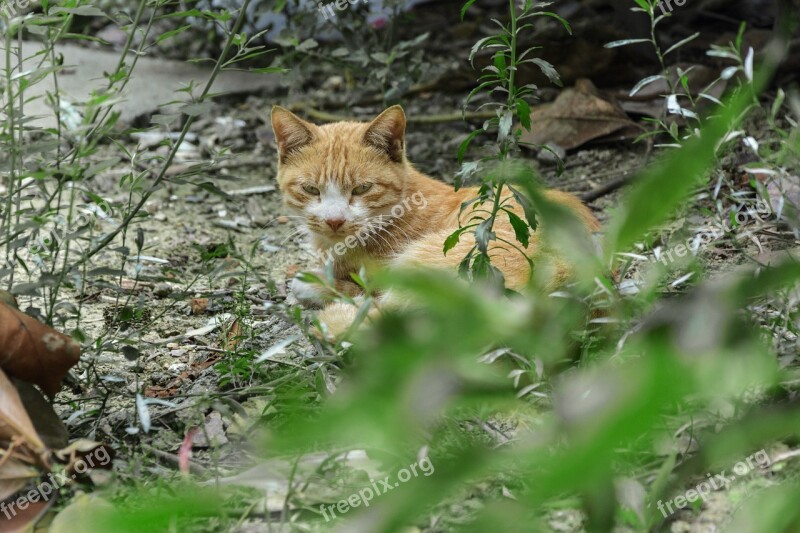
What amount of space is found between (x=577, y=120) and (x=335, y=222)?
1803 mm

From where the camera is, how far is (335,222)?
381 cm

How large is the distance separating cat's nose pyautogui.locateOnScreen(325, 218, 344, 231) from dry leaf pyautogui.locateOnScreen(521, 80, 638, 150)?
4.80ft

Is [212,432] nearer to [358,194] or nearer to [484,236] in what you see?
[484,236]

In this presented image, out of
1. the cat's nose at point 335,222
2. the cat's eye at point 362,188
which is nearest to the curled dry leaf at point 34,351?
the cat's nose at point 335,222

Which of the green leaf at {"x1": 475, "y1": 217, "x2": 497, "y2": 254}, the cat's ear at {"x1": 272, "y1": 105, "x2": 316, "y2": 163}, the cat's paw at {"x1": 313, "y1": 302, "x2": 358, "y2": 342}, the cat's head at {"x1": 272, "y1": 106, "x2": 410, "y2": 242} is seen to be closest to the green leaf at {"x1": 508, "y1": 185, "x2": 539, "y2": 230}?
the green leaf at {"x1": 475, "y1": 217, "x2": 497, "y2": 254}

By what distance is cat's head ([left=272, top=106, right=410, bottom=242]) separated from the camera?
387 centimetres

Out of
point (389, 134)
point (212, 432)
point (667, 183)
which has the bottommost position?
point (212, 432)

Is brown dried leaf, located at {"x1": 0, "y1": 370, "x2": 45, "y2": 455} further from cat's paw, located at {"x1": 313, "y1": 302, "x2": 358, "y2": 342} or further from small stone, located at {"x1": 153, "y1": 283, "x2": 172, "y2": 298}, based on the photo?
small stone, located at {"x1": 153, "y1": 283, "x2": 172, "y2": 298}

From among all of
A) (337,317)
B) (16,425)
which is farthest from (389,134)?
(16,425)

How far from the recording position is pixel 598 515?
3.21 ft

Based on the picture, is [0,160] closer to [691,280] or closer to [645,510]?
[645,510]

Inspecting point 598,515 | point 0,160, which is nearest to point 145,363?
point 0,160

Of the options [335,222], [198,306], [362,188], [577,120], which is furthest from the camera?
[577,120]

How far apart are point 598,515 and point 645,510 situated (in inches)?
33.3
